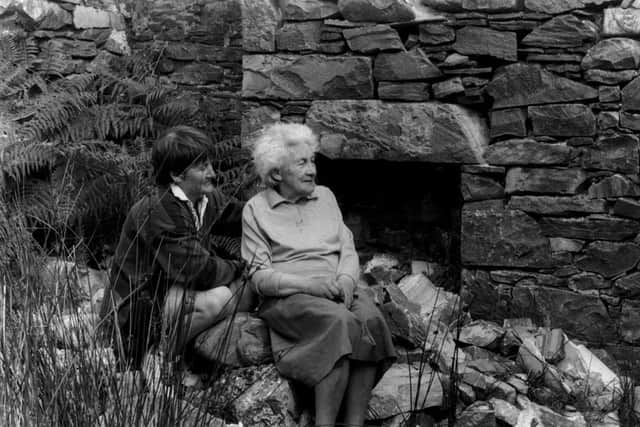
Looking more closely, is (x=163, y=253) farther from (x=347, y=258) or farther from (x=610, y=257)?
(x=610, y=257)

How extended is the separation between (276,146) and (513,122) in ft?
4.74

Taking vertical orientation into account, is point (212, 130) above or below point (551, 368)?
above

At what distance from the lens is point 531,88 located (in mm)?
4316

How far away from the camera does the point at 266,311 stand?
3449 millimetres

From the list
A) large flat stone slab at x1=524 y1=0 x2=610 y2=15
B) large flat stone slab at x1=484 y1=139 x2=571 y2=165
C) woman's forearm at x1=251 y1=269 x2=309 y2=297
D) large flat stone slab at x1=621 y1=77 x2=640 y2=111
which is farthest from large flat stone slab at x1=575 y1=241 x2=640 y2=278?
woman's forearm at x1=251 y1=269 x2=309 y2=297

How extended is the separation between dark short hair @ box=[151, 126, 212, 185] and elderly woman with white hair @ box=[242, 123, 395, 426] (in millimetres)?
325

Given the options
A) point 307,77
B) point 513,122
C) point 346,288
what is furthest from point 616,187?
point 307,77

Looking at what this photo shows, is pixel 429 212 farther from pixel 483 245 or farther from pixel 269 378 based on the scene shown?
pixel 269 378

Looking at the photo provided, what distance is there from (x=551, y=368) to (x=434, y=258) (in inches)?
49.9

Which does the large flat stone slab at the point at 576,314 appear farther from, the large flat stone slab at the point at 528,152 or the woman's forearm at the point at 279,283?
the woman's forearm at the point at 279,283

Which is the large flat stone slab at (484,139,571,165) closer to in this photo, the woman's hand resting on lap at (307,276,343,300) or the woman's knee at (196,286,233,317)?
the woman's hand resting on lap at (307,276,343,300)

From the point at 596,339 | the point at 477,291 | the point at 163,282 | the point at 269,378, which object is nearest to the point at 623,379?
the point at 596,339

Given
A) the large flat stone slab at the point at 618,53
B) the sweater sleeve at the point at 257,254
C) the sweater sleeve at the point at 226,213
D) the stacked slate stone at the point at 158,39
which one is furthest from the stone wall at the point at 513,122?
the stacked slate stone at the point at 158,39

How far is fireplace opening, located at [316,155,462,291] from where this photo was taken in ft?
16.0
